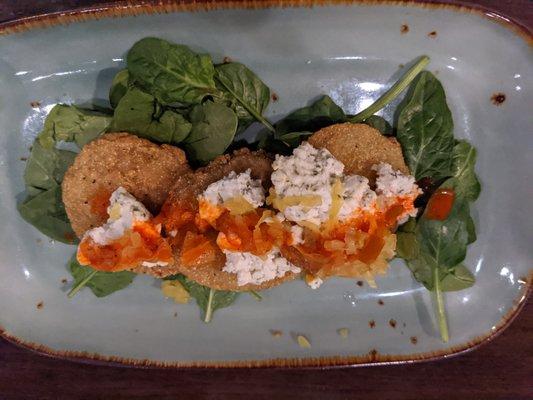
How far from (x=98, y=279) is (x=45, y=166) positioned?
588mm

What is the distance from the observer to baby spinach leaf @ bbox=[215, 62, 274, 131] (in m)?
1.88

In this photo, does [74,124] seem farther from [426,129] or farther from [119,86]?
[426,129]

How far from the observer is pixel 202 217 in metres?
1.60

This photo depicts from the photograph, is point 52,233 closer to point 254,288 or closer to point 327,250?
point 254,288

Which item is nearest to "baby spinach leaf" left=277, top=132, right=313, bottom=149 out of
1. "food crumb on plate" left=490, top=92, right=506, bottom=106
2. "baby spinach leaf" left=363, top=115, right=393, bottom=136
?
"baby spinach leaf" left=363, top=115, right=393, bottom=136

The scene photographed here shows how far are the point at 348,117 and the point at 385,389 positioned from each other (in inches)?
58.1

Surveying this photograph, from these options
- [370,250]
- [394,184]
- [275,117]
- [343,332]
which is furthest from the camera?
[343,332]

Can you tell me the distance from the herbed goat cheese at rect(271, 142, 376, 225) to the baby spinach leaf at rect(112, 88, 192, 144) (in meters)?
0.53

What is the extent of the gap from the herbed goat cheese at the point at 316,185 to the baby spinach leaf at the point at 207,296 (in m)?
0.69

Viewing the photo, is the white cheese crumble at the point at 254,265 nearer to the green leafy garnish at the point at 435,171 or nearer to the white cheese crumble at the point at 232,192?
the white cheese crumble at the point at 232,192

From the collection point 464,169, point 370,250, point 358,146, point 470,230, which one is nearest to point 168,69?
point 358,146

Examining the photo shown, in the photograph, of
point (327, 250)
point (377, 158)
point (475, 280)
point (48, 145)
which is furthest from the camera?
point (475, 280)

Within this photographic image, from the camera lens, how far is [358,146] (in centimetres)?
180

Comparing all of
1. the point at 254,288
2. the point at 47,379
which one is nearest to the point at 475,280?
the point at 254,288
